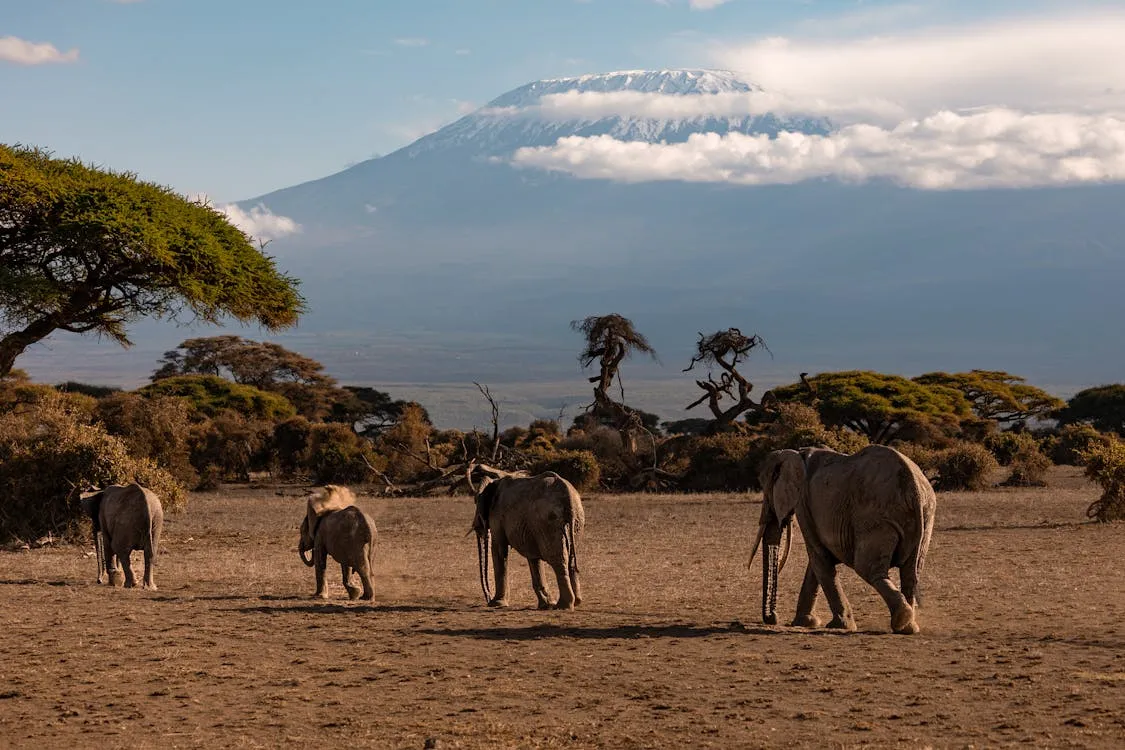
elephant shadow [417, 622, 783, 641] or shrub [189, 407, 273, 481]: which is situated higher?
shrub [189, 407, 273, 481]

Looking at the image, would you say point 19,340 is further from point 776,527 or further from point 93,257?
point 776,527

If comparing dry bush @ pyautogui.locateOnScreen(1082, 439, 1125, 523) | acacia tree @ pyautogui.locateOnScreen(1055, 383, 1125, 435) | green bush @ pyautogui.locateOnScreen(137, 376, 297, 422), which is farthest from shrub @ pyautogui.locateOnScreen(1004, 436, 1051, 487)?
green bush @ pyautogui.locateOnScreen(137, 376, 297, 422)

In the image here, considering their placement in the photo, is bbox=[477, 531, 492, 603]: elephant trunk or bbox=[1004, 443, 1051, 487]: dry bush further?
bbox=[1004, 443, 1051, 487]: dry bush

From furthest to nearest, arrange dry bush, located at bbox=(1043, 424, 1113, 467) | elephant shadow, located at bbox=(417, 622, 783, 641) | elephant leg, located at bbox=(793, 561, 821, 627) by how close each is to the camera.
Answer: dry bush, located at bbox=(1043, 424, 1113, 467)
elephant leg, located at bbox=(793, 561, 821, 627)
elephant shadow, located at bbox=(417, 622, 783, 641)

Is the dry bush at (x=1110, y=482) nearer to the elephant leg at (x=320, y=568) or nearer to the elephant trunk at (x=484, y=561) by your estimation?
the elephant trunk at (x=484, y=561)

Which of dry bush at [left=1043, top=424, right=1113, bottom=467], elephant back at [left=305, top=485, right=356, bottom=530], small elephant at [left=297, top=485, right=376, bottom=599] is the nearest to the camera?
small elephant at [left=297, top=485, right=376, bottom=599]

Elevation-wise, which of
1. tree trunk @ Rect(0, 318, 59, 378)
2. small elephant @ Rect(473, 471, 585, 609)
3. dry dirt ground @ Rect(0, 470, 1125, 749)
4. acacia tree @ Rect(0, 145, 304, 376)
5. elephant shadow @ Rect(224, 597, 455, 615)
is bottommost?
elephant shadow @ Rect(224, 597, 455, 615)

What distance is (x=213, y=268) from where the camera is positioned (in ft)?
62.6

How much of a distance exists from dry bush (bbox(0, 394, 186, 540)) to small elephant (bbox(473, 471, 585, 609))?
417 inches

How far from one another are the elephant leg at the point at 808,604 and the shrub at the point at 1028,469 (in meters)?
28.3

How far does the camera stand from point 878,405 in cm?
5478

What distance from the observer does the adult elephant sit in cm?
1385

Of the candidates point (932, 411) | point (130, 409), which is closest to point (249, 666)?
point (130, 409)

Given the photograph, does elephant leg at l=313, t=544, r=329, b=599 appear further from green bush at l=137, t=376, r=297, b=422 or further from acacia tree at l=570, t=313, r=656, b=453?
green bush at l=137, t=376, r=297, b=422
